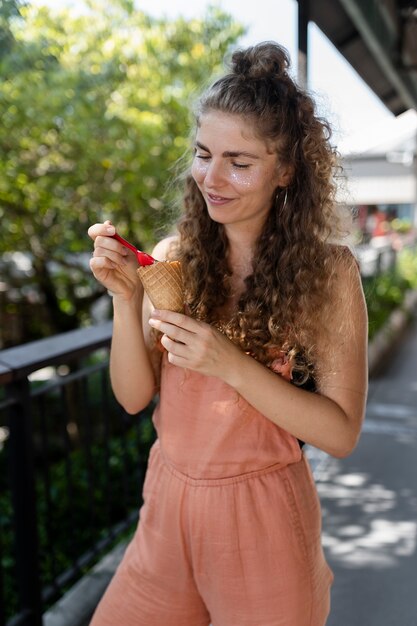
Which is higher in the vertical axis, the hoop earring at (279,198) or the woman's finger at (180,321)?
the hoop earring at (279,198)

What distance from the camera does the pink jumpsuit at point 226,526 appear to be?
1321 mm

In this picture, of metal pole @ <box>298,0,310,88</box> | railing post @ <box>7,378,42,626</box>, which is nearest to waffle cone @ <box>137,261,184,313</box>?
railing post @ <box>7,378,42,626</box>

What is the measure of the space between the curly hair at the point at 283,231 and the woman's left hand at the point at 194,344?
13 centimetres

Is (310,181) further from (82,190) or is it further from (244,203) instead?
(82,190)

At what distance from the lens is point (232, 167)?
130cm

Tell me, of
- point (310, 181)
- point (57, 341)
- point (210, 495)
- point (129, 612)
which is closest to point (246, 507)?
point (210, 495)

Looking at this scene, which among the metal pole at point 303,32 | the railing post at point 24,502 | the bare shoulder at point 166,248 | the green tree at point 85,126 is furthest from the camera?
the green tree at point 85,126

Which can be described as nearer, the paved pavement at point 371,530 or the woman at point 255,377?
the woman at point 255,377

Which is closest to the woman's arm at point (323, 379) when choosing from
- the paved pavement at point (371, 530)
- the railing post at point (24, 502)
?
A: the railing post at point (24, 502)

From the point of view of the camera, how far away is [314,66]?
132 inches

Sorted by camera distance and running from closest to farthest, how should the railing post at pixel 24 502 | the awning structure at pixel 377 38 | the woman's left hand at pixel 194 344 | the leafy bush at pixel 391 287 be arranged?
the woman's left hand at pixel 194 344, the railing post at pixel 24 502, the awning structure at pixel 377 38, the leafy bush at pixel 391 287

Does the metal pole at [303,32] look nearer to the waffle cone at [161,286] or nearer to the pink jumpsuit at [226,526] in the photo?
the waffle cone at [161,286]

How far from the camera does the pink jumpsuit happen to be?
132cm

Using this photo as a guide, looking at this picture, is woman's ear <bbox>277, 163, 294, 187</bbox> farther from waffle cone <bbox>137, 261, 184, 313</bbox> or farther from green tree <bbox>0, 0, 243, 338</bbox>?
green tree <bbox>0, 0, 243, 338</bbox>
